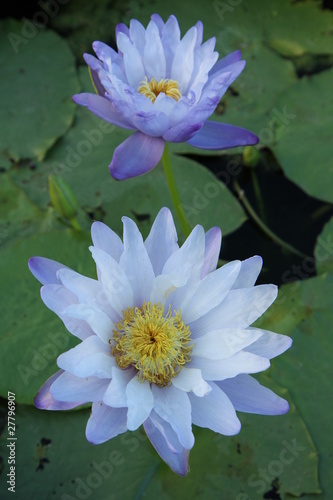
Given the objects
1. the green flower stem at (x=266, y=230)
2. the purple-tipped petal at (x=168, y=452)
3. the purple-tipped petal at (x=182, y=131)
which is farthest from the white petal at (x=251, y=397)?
the green flower stem at (x=266, y=230)

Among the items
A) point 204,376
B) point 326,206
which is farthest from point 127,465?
point 326,206

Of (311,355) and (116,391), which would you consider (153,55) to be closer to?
(116,391)

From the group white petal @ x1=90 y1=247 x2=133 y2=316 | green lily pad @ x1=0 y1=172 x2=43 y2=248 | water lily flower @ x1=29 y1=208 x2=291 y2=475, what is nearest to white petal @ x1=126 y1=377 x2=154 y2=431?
water lily flower @ x1=29 y1=208 x2=291 y2=475

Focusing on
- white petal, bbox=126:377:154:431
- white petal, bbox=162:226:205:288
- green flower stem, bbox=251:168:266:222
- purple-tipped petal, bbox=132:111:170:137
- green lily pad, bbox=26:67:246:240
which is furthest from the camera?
green flower stem, bbox=251:168:266:222

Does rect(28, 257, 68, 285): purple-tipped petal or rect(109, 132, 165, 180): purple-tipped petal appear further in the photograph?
rect(109, 132, 165, 180): purple-tipped petal

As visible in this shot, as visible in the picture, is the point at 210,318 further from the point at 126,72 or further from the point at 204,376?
the point at 126,72

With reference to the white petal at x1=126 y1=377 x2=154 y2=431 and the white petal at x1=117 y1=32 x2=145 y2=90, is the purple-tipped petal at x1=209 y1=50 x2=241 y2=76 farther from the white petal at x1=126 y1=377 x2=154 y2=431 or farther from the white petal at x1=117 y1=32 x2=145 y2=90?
the white petal at x1=126 y1=377 x2=154 y2=431
